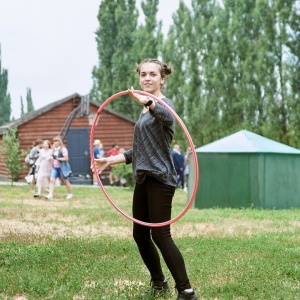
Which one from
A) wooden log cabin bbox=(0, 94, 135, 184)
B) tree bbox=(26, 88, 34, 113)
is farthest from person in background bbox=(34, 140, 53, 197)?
tree bbox=(26, 88, 34, 113)

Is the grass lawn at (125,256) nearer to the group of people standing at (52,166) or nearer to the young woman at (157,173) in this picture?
the young woman at (157,173)

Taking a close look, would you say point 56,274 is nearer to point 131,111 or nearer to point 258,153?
point 258,153

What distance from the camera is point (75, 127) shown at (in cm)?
3819

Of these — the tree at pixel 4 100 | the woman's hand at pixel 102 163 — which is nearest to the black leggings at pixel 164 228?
the woman's hand at pixel 102 163

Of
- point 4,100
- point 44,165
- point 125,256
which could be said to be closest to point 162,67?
point 125,256

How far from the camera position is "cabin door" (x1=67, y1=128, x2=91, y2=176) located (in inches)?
1490

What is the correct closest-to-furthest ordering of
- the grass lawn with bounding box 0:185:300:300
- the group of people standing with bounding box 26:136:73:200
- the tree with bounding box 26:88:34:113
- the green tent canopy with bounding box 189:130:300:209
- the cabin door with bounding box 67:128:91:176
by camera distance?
the grass lawn with bounding box 0:185:300:300, the green tent canopy with bounding box 189:130:300:209, the group of people standing with bounding box 26:136:73:200, the cabin door with bounding box 67:128:91:176, the tree with bounding box 26:88:34:113

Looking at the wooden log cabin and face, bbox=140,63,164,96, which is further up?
the wooden log cabin

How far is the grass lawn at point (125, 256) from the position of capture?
22.2 feet

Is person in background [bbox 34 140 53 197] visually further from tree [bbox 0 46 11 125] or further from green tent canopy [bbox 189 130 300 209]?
tree [bbox 0 46 11 125]

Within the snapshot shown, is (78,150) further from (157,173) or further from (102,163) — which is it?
(157,173)

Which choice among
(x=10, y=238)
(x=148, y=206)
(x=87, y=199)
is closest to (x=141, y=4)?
(x=87, y=199)

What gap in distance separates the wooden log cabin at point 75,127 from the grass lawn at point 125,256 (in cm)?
2298

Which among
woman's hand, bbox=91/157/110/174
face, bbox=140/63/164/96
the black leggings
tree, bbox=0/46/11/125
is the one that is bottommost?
the black leggings
